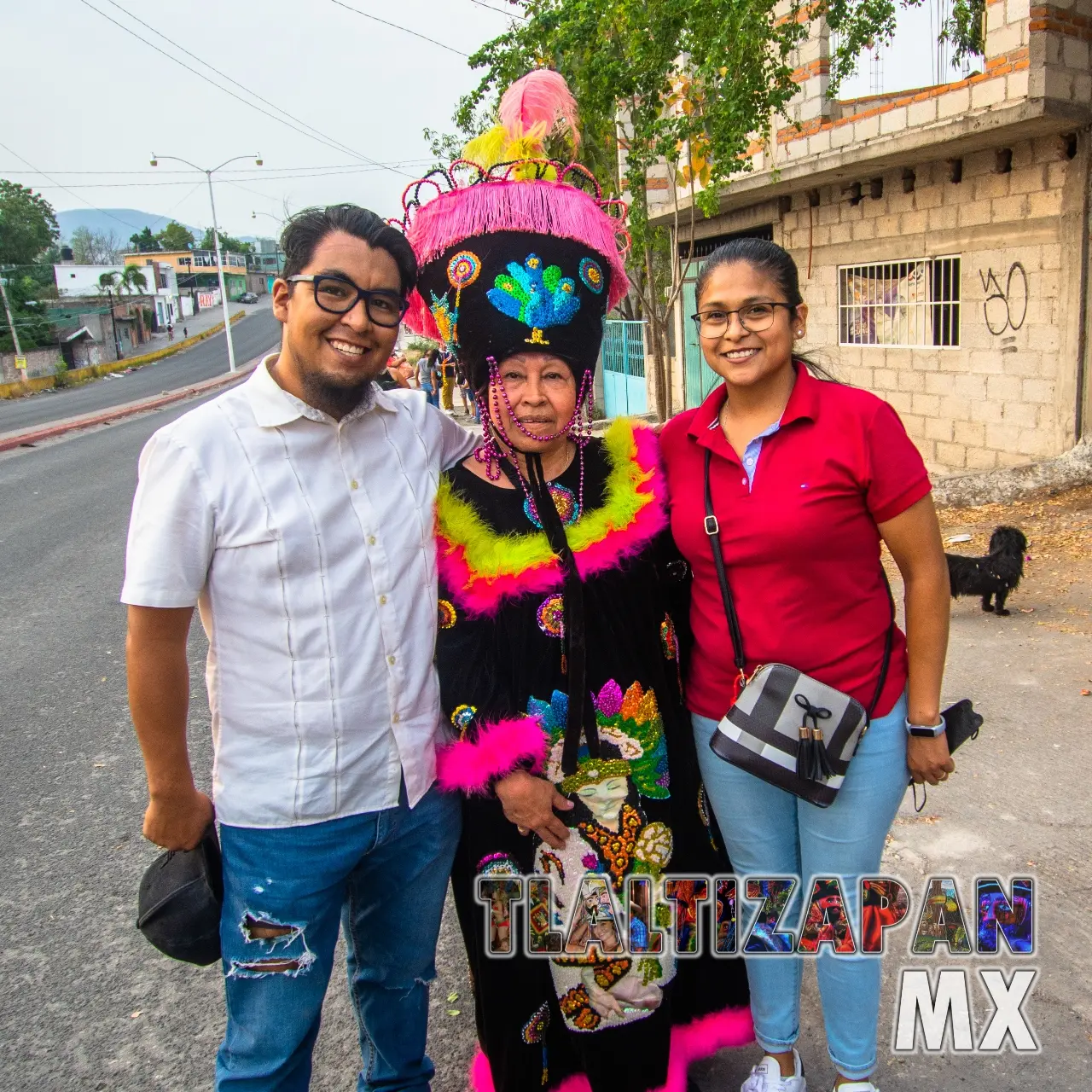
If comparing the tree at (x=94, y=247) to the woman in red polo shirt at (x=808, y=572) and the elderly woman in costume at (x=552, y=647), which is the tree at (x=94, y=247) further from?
the woman in red polo shirt at (x=808, y=572)

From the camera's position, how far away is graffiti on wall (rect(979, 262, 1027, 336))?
24.5ft

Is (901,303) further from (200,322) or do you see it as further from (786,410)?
(200,322)

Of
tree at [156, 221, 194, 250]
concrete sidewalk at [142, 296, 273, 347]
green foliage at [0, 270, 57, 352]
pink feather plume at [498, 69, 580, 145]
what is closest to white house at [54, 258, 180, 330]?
concrete sidewalk at [142, 296, 273, 347]

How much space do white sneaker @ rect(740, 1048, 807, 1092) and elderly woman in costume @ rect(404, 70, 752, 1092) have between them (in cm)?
18

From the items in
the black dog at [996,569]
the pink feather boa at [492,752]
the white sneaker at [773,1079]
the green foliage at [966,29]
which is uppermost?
the green foliage at [966,29]

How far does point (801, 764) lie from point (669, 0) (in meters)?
7.53

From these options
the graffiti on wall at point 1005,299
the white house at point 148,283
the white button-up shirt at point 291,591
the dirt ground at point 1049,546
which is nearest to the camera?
the white button-up shirt at point 291,591

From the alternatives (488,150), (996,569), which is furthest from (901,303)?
(488,150)

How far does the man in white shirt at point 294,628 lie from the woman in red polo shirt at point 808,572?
63 centimetres

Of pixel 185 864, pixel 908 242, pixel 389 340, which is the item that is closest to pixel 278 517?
pixel 389 340

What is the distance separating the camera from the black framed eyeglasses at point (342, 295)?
1700mm

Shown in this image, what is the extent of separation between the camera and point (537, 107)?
212 centimetres

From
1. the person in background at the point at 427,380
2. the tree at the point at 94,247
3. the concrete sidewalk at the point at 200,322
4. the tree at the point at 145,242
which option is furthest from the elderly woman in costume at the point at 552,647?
the tree at the point at 145,242

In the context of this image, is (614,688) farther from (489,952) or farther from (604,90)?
(604,90)
